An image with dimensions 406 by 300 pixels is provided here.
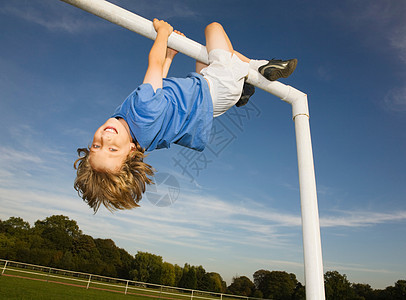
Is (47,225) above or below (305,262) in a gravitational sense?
above

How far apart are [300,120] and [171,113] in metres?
0.91

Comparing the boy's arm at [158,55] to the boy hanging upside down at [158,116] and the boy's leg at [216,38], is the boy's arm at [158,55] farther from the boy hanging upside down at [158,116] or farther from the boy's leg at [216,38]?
the boy's leg at [216,38]

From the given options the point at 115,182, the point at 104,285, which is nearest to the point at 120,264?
the point at 104,285

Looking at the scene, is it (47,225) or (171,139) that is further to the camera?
(47,225)

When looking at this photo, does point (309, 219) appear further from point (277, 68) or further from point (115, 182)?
point (115, 182)

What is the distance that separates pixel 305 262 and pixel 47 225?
4225 cm

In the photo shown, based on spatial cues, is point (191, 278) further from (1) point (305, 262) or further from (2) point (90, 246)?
(1) point (305, 262)

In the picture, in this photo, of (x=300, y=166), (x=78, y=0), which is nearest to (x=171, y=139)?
(x=300, y=166)

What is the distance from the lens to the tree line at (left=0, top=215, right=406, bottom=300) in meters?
30.9

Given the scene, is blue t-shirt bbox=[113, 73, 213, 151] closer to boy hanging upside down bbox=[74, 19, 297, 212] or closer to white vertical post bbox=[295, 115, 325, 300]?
boy hanging upside down bbox=[74, 19, 297, 212]

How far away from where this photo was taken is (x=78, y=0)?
166 centimetres

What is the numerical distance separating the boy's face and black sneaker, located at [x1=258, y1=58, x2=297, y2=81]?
40.0 inches

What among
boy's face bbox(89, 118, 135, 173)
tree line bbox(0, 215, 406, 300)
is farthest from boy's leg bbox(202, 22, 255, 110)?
tree line bbox(0, 215, 406, 300)

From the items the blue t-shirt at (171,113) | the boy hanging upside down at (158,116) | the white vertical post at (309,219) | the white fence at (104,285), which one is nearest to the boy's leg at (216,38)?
the boy hanging upside down at (158,116)
